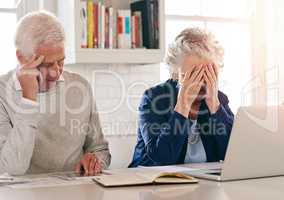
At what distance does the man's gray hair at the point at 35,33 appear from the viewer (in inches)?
78.5

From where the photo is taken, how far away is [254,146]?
4.94 ft

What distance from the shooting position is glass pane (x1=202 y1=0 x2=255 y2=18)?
3.45 m

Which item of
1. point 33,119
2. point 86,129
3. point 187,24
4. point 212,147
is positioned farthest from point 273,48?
point 33,119

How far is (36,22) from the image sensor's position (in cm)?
200

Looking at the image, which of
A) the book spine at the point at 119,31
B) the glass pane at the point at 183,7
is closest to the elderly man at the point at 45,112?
the book spine at the point at 119,31

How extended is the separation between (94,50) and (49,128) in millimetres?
762

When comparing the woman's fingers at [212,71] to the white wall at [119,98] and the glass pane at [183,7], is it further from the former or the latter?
the glass pane at [183,7]

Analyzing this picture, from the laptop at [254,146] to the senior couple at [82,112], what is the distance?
0.50m

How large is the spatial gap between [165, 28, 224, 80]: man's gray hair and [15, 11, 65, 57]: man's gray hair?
23.3 inches

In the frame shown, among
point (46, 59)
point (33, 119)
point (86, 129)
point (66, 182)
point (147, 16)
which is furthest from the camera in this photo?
point (147, 16)

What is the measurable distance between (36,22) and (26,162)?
56 cm

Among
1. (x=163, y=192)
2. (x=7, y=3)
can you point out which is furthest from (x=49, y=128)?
(x=7, y=3)

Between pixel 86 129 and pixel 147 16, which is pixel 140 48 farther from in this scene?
pixel 86 129

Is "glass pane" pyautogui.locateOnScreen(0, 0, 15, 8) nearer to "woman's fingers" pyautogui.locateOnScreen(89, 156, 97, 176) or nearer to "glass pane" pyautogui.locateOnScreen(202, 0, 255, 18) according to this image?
"glass pane" pyautogui.locateOnScreen(202, 0, 255, 18)
